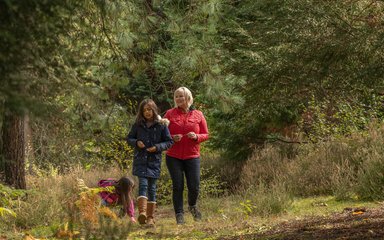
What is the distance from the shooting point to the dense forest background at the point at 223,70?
4157 mm

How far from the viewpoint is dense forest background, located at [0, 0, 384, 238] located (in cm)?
416

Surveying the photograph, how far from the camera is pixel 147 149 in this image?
9547 mm

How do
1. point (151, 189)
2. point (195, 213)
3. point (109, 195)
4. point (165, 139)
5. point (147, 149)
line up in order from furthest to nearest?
point (109, 195), point (195, 213), point (151, 189), point (165, 139), point (147, 149)

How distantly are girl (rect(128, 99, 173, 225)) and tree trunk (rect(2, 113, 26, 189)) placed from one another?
2.57m

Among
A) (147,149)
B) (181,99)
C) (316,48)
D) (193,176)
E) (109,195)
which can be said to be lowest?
(109,195)

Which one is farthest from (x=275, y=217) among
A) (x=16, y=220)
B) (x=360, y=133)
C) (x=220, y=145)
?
(x=220, y=145)

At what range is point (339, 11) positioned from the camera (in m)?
9.00

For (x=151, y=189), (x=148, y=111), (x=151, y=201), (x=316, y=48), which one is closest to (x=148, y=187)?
(x=151, y=189)

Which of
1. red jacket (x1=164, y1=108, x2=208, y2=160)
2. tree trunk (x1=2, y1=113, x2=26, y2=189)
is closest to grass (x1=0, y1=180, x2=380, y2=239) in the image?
red jacket (x1=164, y1=108, x2=208, y2=160)

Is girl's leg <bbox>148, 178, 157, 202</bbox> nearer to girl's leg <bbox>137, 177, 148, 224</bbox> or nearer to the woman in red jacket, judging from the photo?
girl's leg <bbox>137, 177, 148, 224</bbox>

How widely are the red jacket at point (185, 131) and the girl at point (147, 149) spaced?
0.20m

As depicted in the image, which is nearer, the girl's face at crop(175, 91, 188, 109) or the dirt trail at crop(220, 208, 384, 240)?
the dirt trail at crop(220, 208, 384, 240)

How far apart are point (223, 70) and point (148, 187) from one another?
4.46 m

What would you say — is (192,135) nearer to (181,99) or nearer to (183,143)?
(183,143)
